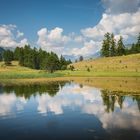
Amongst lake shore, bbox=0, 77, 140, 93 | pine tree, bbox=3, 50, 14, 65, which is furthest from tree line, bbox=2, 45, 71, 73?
lake shore, bbox=0, 77, 140, 93

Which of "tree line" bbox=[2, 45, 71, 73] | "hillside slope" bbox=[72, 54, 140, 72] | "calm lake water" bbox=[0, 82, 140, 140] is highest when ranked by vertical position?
"tree line" bbox=[2, 45, 71, 73]

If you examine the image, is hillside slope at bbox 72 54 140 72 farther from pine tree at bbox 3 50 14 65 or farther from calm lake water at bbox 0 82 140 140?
calm lake water at bbox 0 82 140 140

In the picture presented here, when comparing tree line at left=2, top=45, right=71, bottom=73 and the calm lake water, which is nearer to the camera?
the calm lake water

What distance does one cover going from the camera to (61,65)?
166125mm

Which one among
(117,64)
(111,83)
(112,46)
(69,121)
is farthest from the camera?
(112,46)

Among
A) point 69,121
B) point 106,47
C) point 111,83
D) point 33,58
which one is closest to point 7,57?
point 33,58

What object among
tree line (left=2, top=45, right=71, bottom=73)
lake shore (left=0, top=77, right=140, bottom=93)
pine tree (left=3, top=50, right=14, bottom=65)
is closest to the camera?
lake shore (left=0, top=77, right=140, bottom=93)

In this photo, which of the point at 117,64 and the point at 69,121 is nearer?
the point at 69,121

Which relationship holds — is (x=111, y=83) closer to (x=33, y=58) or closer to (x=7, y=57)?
(x=33, y=58)

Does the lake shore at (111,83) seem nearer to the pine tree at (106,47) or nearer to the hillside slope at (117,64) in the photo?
the hillside slope at (117,64)

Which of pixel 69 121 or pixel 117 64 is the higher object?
pixel 117 64

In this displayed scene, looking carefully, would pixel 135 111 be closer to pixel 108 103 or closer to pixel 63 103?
pixel 108 103

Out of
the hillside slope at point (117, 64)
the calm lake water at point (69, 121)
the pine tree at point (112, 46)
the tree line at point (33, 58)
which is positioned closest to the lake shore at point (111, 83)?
the calm lake water at point (69, 121)

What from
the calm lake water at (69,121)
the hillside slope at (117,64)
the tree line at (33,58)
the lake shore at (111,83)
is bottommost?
the calm lake water at (69,121)
